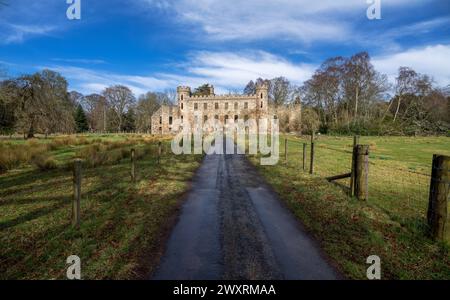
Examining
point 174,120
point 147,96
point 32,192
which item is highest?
point 147,96

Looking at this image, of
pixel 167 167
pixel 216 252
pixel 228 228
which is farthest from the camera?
pixel 167 167

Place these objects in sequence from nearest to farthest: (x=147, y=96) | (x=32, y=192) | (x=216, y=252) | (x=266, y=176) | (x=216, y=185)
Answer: (x=216, y=252)
(x=32, y=192)
(x=216, y=185)
(x=266, y=176)
(x=147, y=96)

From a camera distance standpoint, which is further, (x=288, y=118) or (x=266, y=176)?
(x=288, y=118)

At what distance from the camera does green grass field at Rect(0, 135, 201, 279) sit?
343 centimetres

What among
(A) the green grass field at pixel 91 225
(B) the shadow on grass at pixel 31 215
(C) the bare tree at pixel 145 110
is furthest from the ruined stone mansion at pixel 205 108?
(B) the shadow on grass at pixel 31 215

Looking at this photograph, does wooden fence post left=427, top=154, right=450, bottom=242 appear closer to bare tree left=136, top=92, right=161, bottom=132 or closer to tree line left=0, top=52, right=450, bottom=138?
tree line left=0, top=52, right=450, bottom=138

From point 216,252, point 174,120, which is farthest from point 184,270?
point 174,120

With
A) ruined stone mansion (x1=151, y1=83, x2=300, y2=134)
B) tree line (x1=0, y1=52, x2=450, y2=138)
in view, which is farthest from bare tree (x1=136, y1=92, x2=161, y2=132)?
tree line (x1=0, y1=52, x2=450, y2=138)

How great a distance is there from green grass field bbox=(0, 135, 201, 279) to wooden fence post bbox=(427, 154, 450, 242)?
4.86m

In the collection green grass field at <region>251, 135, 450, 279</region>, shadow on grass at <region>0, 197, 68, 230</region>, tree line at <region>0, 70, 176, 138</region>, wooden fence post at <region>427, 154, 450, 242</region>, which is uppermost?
tree line at <region>0, 70, 176, 138</region>

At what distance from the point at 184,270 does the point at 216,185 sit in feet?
17.3

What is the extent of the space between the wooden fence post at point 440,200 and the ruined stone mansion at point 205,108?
58.1 meters

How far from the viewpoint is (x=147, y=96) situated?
73.8 metres

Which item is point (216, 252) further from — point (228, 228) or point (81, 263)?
point (81, 263)
